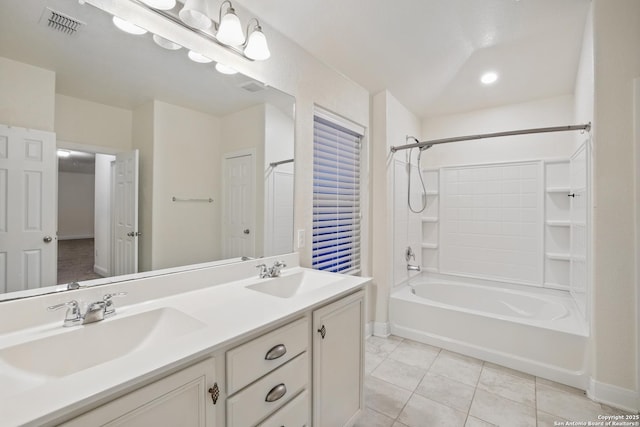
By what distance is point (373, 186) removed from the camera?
9.33ft

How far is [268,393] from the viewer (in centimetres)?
103

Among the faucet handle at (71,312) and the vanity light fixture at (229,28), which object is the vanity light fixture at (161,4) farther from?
the faucet handle at (71,312)

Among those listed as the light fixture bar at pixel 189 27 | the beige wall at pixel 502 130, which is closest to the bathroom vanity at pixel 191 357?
the light fixture bar at pixel 189 27

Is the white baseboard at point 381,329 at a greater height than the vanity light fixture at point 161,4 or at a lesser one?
lesser

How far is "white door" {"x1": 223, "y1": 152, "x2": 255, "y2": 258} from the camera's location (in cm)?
160

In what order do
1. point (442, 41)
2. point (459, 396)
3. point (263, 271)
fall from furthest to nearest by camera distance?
point (442, 41)
point (459, 396)
point (263, 271)

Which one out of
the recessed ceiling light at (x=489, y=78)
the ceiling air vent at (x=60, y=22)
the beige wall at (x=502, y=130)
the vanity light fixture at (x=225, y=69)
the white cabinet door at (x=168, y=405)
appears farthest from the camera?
the beige wall at (x=502, y=130)

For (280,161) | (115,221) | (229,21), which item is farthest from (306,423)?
(229,21)

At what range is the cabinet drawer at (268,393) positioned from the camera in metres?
0.92

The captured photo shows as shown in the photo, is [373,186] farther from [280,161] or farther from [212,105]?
[212,105]

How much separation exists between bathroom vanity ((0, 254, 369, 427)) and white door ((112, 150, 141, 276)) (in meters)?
0.10

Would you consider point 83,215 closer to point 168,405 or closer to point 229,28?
point 168,405

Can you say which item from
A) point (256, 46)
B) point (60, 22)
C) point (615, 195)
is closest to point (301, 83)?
point (256, 46)

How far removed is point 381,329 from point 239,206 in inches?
76.7
